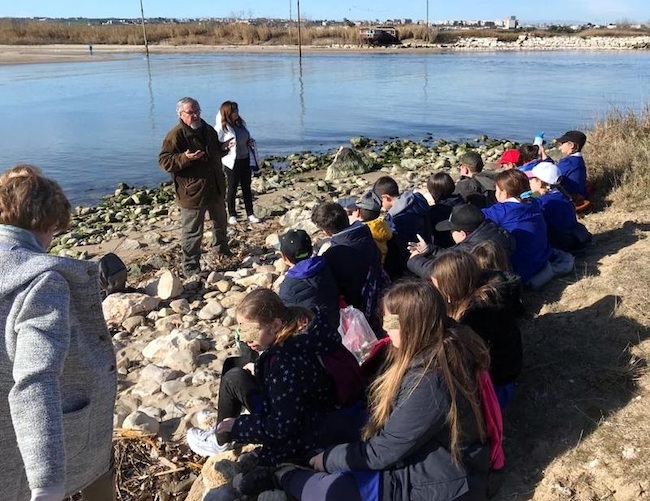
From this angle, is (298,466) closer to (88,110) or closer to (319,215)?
(319,215)

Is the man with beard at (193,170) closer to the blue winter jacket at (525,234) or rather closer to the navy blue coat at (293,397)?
the blue winter jacket at (525,234)

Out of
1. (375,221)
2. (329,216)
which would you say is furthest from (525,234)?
(329,216)

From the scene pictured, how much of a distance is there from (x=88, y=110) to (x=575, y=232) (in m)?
22.5

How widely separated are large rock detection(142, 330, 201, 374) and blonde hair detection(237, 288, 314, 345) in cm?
207

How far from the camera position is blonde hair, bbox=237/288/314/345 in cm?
320

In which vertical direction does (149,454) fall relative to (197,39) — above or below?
below

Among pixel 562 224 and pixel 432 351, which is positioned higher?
pixel 432 351

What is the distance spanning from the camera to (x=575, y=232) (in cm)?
582

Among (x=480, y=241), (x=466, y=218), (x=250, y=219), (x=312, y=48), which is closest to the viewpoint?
(x=480, y=241)

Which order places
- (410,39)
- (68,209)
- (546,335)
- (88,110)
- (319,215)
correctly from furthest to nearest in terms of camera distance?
(410,39) → (88,110) → (319,215) → (546,335) → (68,209)

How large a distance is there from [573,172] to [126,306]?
5.22 m

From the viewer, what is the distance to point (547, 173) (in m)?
6.62

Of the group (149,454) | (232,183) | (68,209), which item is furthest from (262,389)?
(232,183)

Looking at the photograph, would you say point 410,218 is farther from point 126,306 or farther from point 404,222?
point 126,306
